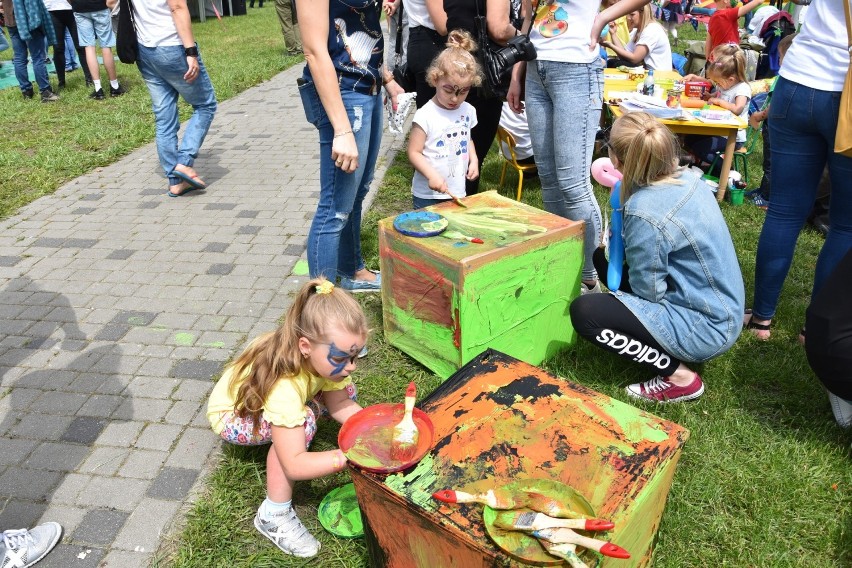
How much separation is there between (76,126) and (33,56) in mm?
1886

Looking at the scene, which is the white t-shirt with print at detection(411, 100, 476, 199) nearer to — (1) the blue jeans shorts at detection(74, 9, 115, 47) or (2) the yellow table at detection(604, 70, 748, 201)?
(2) the yellow table at detection(604, 70, 748, 201)

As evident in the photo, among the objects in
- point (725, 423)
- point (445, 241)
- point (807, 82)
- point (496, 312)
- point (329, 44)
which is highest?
point (329, 44)

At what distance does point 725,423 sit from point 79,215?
4.30 meters

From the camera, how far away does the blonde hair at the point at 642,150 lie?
2.43 m

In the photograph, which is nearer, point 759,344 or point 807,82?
point 807,82

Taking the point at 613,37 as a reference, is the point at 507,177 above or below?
below

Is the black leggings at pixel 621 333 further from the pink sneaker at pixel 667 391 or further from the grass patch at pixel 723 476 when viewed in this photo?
the grass patch at pixel 723 476

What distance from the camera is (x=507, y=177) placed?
A: 17.5ft

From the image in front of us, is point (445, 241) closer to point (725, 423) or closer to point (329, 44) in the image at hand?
point (329, 44)

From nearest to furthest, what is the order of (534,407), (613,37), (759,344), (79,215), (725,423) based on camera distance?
(534,407) < (725,423) < (759,344) < (79,215) < (613,37)

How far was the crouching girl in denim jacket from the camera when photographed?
8.00ft

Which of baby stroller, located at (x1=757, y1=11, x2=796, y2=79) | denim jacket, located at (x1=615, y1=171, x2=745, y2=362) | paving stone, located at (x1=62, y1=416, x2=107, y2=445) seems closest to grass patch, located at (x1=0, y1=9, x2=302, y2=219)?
paving stone, located at (x1=62, y1=416, x2=107, y2=445)

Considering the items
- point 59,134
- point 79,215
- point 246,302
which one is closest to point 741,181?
point 246,302

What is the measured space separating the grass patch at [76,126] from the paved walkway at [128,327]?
0.30 meters
